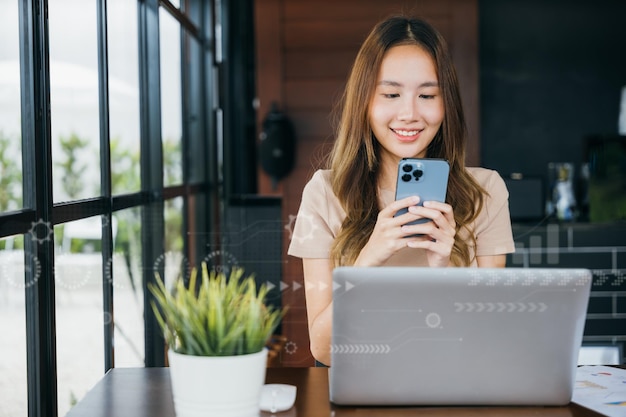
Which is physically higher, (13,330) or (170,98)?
(170,98)

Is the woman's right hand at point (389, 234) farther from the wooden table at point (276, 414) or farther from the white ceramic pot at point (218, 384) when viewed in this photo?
the white ceramic pot at point (218, 384)

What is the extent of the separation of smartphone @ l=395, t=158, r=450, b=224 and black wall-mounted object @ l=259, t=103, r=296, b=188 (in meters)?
2.63

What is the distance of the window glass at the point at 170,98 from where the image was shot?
9.03 ft

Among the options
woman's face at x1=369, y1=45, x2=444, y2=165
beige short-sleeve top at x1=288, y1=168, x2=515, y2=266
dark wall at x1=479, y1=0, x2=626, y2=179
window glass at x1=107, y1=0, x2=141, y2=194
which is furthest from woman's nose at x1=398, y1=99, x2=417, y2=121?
dark wall at x1=479, y1=0, x2=626, y2=179

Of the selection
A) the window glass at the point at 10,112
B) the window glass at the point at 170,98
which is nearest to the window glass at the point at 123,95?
the window glass at the point at 170,98

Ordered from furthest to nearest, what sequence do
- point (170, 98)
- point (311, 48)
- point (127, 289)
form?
1. point (311, 48)
2. point (170, 98)
3. point (127, 289)

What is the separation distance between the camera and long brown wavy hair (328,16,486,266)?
156cm

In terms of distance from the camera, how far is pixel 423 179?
1277mm

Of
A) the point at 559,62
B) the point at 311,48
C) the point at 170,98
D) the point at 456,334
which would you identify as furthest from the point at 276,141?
the point at 456,334

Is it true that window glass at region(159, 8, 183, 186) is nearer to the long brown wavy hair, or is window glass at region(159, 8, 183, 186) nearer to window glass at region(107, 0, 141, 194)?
→ window glass at region(107, 0, 141, 194)

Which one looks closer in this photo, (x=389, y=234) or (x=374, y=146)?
(x=389, y=234)

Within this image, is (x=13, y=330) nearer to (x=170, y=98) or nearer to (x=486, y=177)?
(x=486, y=177)

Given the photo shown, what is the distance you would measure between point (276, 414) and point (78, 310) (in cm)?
75

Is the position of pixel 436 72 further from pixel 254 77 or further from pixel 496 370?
pixel 254 77
